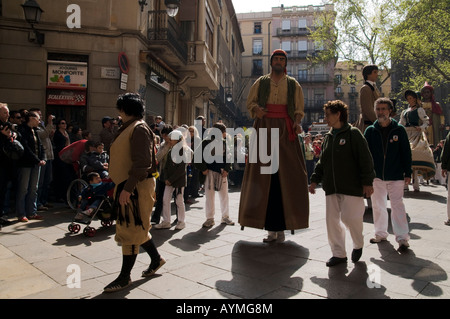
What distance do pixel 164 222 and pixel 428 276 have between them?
3.98 m

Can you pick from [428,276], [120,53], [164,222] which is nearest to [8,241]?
[164,222]

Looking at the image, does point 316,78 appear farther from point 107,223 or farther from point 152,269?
point 152,269

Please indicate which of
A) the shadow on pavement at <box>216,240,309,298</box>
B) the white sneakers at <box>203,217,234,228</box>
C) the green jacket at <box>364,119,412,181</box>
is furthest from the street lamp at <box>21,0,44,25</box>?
the green jacket at <box>364,119,412,181</box>

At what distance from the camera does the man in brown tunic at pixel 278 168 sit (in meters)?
4.87

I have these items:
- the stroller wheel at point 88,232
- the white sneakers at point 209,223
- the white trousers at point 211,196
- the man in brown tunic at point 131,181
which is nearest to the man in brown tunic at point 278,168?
the white sneakers at point 209,223

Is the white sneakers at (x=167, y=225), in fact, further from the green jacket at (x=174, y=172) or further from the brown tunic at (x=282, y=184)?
the brown tunic at (x=282, y=184)

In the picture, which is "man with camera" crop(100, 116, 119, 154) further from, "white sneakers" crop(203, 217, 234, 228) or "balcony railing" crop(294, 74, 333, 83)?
"balcony railing" crop(294, 74, 333, 83)

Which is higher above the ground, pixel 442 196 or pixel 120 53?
pixel 120 53

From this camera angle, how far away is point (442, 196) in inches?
377

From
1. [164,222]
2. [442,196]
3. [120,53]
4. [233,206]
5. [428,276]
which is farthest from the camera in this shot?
[120,53]

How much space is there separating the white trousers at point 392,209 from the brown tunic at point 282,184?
0.94 meters
